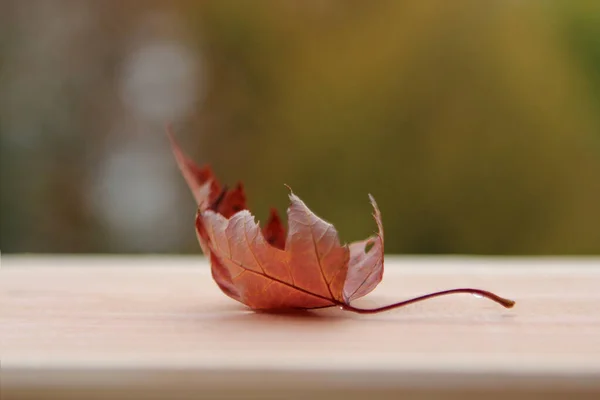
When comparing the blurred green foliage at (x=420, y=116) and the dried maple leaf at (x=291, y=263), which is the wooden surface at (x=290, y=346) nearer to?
the dried maple leaf at (x=291, y=263)

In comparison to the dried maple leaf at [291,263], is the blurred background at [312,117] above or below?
below

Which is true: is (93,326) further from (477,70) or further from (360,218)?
(477,70)

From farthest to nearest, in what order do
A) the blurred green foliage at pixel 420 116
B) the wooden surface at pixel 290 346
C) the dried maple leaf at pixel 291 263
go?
the blurred green foliage at pixel 420 116, the dried maple leaf at pixel 291 263, the wooden surface at pixel 290 346

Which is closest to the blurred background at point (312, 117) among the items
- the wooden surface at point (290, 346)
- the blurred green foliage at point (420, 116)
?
the blurred green foliage at point (420, 116)

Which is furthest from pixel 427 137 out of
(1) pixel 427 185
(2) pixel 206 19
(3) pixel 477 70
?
(2) pixel 206 19

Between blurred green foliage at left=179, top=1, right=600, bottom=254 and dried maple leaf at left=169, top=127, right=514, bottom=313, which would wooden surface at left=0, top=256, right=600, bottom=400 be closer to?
dried maple leaf at left=169, top=127, right=514, bottom=313

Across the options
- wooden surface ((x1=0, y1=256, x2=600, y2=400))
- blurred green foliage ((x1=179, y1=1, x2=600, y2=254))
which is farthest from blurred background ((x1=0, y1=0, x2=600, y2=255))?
wooden surface ((x1=0, y1=256, x2=600, y2=400))
